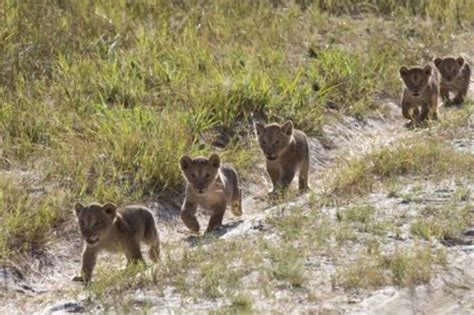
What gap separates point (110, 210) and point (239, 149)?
10.6ft

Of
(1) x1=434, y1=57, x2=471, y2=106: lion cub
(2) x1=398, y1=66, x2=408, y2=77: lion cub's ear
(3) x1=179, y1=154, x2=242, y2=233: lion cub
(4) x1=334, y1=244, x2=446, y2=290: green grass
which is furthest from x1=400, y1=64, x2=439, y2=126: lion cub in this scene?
(4) x1=334, y1=244, x2=446, y2=290: green grass

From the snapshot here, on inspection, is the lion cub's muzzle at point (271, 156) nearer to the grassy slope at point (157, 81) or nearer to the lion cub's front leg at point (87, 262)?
the grassy slope at point (157, 81)

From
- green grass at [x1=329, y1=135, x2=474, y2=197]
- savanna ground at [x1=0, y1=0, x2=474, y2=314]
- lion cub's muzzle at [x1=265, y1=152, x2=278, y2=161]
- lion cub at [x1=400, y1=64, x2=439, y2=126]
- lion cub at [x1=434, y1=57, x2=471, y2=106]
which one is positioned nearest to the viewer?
savanna ground at [x1=0, y1=0, x2=474, y2=314]

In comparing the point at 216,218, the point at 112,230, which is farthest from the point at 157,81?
the point at 112,230

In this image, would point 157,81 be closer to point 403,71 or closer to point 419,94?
point 403,71

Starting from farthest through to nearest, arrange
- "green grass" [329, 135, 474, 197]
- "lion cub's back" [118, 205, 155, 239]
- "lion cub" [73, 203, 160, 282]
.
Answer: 1. "green grass" [329, 135, 474, 197]
2. "lion cub's back" [118, 205, 155, 239]
3. "lion cub" [73, 203, 160, 282]

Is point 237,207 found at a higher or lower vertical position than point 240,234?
lower

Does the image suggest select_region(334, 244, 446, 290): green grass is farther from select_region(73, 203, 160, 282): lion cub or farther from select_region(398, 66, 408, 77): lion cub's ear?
select_region(398, 66, 408, 77): lion cub's ear

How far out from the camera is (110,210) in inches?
382

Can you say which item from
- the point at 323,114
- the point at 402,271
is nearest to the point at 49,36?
the point at 323,114

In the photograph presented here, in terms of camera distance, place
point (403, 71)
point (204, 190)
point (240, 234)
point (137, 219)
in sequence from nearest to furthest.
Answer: point (137, 219)
point (240, 234)
point (204, 190)
point (403, 71)

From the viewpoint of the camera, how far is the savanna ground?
8.97 meters

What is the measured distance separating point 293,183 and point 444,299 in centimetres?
391

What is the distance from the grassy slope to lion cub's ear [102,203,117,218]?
3.02 feet
